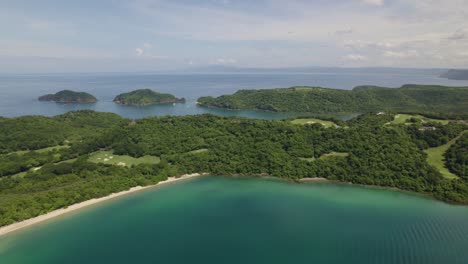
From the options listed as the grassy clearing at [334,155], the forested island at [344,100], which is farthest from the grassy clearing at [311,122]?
the forested island at [344,100]

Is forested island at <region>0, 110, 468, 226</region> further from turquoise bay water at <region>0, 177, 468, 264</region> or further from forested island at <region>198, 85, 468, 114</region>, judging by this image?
forested island at <region>198, 85, 468, 114</region>

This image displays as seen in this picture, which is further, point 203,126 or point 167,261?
point 203,126

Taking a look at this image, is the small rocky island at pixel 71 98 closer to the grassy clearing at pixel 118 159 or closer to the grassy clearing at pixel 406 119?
the grassy clearing at pixel 118 159

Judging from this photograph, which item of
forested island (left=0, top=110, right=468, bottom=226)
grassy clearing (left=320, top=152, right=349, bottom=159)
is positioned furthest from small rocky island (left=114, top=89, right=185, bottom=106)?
grassy clearing (left=320, top=152, right=349, bottom=159)

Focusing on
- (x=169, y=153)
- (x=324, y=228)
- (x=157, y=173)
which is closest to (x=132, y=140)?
(x=169, y=153)

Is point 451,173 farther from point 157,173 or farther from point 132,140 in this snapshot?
point 132,140

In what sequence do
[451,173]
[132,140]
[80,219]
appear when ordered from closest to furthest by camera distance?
[80,219] → [451,173] → [132,140]
